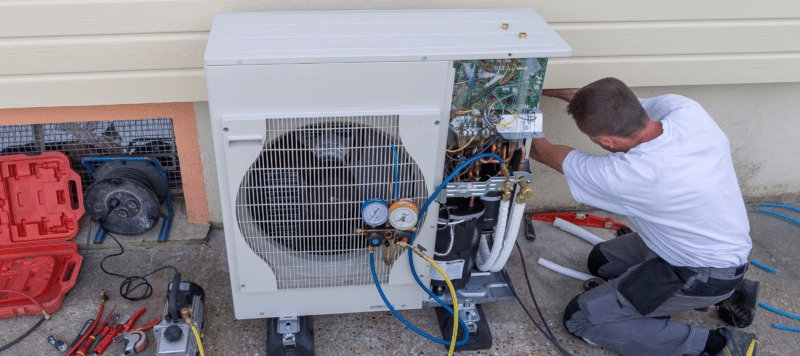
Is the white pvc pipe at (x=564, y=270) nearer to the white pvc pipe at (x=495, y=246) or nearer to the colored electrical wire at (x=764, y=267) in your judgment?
the white pvc pipe at (x=495, y=246)

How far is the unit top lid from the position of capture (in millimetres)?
1581

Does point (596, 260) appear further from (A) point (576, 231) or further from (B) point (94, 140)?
(B) point (94, 140)

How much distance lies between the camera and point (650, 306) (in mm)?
2152

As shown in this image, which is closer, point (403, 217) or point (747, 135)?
point (403, 217)


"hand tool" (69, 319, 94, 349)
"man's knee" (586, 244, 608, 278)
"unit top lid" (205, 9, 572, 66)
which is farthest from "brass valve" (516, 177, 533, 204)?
"hand tool" (69, 319, 94, 349)

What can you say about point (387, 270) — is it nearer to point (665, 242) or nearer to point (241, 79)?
point (241, 79)

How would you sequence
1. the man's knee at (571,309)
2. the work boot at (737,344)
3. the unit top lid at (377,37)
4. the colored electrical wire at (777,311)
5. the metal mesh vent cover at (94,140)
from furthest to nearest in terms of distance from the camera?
the metal mesh vent cover at (94,140) → the colored electrical wire at (777,311) → the man's knee at (571,309) → the work boot at (737,344) → the unit top lid at (377,37)

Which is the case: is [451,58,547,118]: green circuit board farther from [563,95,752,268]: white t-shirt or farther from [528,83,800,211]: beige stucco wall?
[528,83,800,211]: beige stucco wall

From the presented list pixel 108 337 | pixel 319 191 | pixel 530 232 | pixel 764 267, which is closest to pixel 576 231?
pixel 530 232

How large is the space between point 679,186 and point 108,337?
7.53ft

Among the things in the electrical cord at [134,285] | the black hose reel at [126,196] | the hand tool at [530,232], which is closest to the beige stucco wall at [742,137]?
the hand tool at [530,232]

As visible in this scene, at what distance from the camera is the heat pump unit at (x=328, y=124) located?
1.59 m

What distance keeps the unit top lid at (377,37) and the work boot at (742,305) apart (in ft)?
4.97

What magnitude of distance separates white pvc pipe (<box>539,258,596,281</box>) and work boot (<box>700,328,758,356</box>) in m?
0.64
